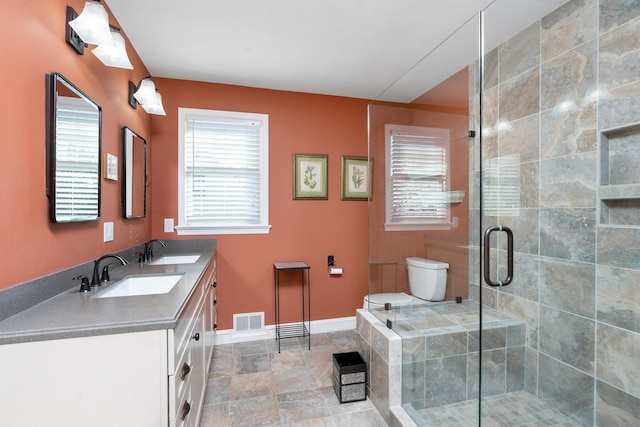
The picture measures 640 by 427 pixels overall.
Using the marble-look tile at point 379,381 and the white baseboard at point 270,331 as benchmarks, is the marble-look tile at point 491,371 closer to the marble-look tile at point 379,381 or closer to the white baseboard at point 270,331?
the marble-look tile at point 379,381

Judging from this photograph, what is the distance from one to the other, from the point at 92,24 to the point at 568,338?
3.13 metres

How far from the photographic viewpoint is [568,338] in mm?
1851

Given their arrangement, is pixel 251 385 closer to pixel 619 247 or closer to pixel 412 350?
pixel 412 350

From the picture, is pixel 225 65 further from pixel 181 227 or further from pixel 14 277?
pixel 14 277

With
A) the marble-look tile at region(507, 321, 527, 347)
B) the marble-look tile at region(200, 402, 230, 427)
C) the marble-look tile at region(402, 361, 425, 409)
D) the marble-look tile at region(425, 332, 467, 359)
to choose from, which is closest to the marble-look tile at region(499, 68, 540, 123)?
the marble-look tile at region(507, 321, 527, 347)

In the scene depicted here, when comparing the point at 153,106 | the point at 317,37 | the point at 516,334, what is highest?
the point at 317,37

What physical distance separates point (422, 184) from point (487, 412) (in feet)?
5.31

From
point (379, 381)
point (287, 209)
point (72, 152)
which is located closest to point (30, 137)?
point (72, 152)

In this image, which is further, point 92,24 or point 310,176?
point 310,176

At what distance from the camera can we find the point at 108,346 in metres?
1.00

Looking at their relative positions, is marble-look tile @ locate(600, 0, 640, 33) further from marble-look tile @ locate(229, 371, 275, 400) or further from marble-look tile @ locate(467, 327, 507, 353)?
marble-look tile @ locate(229, 371, 275, 400)

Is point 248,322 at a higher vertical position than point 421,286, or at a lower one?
lower

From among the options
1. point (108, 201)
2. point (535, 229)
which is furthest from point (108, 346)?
point (535, 229)

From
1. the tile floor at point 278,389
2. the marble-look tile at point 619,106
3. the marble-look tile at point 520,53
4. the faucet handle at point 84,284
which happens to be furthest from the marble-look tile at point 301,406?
the marble-look tile at point 520,53
